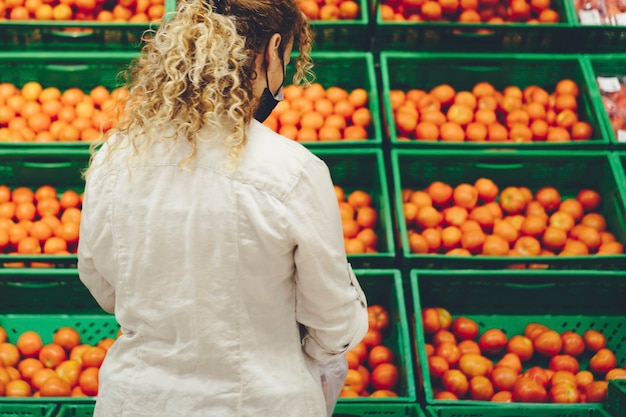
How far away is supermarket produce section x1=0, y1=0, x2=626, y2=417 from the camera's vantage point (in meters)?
2.58

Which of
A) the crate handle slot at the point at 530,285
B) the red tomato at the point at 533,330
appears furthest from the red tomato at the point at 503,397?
the crate handle slot at the point at 530,285

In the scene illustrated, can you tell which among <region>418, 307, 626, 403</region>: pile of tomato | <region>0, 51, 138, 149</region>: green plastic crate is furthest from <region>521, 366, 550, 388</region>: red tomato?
<region>0, 51, 138, 149</region>: green plastic crate

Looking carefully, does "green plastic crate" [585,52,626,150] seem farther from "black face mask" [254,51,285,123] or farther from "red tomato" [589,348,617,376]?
"black face mask" [254,51,285,123]

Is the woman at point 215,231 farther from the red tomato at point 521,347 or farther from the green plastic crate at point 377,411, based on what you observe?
the red tomato at point 521,347

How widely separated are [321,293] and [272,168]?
0.29m

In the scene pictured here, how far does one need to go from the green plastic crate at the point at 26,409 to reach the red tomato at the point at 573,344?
201cm

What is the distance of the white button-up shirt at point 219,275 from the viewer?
1.33 meters

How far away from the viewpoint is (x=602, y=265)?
2.78 metres

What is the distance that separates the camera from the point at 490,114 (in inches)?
131

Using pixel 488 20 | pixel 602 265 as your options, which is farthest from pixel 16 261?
pixel 488 20

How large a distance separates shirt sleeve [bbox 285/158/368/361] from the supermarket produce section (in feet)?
3.04

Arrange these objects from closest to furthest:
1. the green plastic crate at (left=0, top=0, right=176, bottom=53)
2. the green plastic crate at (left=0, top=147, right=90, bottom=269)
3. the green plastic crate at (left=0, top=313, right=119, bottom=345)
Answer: the green plastic crate at (left=0, top=313, right=119, bottom=345)
the green plastic crate at (left=0, top=147, right=90, bottom=269)
the green plastic crate at (left=0, top=0, right=176, bottom=53)

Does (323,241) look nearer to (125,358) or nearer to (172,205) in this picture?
(172,205)

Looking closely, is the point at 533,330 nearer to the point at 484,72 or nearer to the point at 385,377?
the point at 385,377
